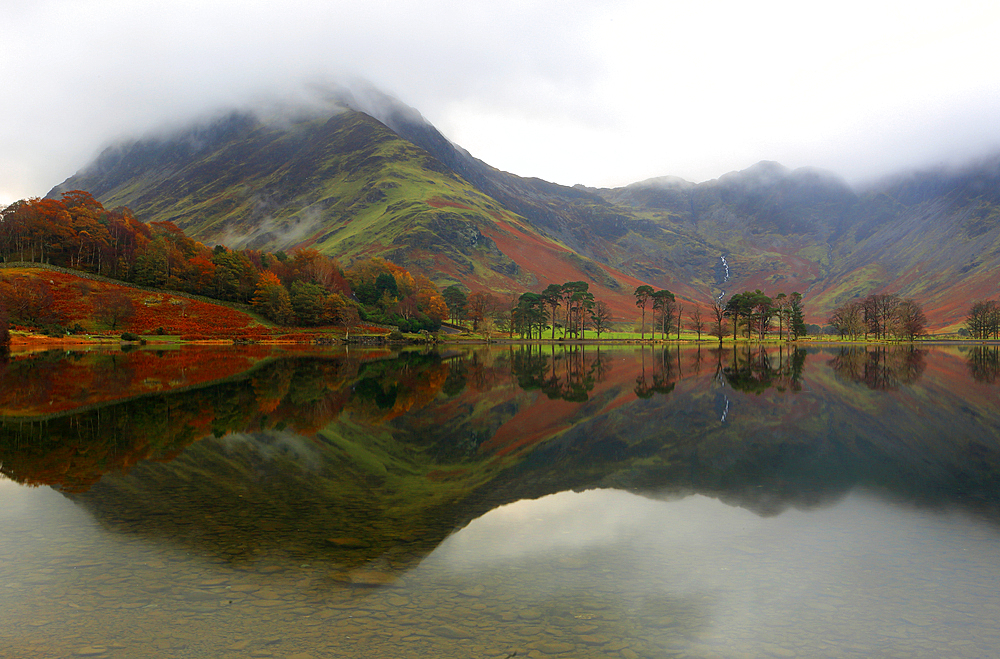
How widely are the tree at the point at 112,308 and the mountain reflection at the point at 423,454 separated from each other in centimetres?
8612

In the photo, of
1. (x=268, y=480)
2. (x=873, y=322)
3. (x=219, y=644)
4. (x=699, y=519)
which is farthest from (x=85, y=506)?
(x=873, y=322)

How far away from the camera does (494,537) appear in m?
9.52

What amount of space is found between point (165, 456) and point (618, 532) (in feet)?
38.8

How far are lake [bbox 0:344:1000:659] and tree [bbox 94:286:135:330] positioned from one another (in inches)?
3847

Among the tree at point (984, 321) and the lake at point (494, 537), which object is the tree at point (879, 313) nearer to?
the tree at point (984, 321)

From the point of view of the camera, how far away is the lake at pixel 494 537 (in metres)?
6.42

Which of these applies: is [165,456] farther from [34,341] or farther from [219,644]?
[34,341]

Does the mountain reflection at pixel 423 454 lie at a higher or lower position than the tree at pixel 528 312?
lower

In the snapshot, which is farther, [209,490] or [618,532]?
[209,490]

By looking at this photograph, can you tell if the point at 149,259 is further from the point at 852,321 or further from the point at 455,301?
the point at 852,321

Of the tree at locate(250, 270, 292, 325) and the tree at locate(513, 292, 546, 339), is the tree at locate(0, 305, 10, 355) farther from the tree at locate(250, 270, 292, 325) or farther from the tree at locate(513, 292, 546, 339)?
the tree at locate(513, 292, 546, 339)

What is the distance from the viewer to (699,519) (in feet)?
35.0

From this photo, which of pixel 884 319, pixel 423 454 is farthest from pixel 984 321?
Answer: pixel 423 454

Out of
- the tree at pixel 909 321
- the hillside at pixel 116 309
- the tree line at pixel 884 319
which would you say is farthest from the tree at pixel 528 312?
the tree at pixel 909 321
